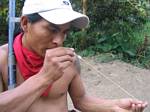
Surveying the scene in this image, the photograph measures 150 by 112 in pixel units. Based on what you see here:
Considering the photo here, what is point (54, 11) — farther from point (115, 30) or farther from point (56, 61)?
point (115, 30)

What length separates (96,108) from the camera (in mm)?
2438

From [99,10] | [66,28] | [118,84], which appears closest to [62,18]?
[66,28]

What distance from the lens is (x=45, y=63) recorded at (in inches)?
75.4

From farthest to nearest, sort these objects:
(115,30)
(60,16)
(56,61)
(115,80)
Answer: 1. (115,30)
2. (115,80)
3. (60,16)
4. (56,61)

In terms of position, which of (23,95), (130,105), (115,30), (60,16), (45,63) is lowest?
(115,30)

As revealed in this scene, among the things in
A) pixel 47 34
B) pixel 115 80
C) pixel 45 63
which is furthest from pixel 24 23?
pixel 115 80

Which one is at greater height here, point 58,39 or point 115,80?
point 58,39

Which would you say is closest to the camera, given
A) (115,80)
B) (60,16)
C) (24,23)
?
(60,16)

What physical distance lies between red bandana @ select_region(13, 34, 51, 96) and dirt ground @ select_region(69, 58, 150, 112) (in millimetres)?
2544

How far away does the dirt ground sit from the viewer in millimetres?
4969

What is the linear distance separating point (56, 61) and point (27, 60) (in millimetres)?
297

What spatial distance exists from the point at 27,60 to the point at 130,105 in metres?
0.59

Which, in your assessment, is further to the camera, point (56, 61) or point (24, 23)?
point (24, 23)

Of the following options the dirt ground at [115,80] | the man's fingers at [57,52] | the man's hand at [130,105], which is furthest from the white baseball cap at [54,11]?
the dirt ground at [115,80]
